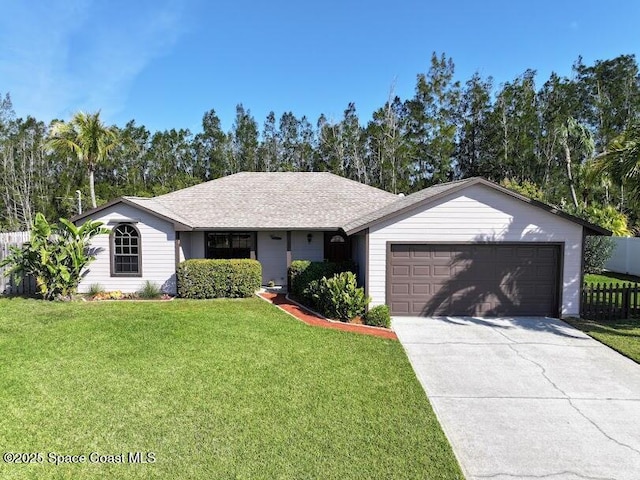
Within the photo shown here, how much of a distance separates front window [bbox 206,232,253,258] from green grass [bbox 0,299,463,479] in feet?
19.2

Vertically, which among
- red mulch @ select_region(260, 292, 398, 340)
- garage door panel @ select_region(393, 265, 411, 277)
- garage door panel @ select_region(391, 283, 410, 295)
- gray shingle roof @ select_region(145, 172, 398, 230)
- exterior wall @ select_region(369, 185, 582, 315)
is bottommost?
red mulch @ select_region(260, 292, 398, 340)

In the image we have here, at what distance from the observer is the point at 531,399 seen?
6.28 m

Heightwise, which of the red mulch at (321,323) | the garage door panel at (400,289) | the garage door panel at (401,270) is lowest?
the red mulch at (321,323)

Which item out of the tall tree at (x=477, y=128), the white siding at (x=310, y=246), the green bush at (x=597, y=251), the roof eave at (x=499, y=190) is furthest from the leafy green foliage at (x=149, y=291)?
the tall tree at (x=477, y=128)

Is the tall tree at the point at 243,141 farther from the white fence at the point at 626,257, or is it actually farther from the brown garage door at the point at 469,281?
the brown garage door at the point at 469,281

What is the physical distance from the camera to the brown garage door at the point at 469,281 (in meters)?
11.4

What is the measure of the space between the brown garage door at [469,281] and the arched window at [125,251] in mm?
9220

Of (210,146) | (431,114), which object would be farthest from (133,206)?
(210,146)

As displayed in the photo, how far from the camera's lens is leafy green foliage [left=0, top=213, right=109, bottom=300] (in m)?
12.5

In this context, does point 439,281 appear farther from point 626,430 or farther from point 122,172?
point 122,172

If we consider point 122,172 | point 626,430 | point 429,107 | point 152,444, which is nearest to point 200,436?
point 152,444

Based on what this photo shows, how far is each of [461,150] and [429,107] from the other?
586 cm

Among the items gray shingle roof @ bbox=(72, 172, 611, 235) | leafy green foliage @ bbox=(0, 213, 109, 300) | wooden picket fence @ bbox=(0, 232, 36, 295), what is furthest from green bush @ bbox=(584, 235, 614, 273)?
wooden picket fence @ bbox=(0, 232, 36, 295)

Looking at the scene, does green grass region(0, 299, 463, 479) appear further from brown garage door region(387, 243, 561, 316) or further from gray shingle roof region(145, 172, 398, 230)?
gray shingle roof region(145, 172, 398, 230)
